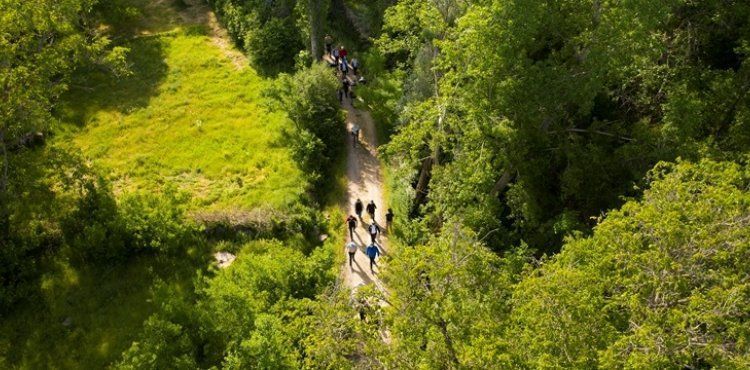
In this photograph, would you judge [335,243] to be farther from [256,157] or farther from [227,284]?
[256,157]

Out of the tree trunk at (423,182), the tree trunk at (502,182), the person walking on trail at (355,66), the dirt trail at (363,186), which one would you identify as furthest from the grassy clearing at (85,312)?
the person walking on trail at (355,66)

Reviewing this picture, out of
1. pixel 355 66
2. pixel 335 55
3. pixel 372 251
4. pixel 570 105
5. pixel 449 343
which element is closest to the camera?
pixel 449 343

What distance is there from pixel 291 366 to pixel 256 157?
1791cm

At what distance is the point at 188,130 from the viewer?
118 ft

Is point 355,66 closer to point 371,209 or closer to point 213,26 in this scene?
point 371,209

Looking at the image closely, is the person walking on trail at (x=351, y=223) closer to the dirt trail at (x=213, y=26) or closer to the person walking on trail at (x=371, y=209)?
the person walking on trail at (x=371, y=209)

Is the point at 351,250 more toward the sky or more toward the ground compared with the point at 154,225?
more toward the sky

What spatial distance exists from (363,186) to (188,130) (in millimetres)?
12913

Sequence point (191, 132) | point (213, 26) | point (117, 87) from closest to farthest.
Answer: point (191, 132) → point (117, 87) → point (213, 26)

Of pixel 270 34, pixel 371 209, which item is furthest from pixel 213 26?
pixel 371 209

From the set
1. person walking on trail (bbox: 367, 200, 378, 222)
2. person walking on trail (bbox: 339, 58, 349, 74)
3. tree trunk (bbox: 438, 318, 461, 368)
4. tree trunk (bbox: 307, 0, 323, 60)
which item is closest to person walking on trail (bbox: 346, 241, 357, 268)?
person walking on trail (bbox: 367, 200, 378, 222)

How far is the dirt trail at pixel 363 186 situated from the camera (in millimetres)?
27198

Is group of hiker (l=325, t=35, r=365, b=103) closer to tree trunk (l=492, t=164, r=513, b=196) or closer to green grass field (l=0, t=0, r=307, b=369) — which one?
green grass field (l=0, t=0, r=307, b=369)

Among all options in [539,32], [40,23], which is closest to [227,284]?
[40,23]
